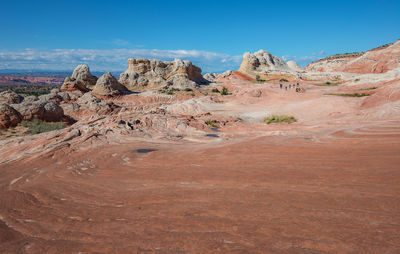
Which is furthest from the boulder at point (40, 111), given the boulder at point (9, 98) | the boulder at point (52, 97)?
the boulder at point (9, 98)

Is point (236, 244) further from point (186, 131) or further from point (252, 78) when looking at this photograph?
point (252, 78)

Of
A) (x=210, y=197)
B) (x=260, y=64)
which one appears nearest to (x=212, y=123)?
(x=210, y=197)

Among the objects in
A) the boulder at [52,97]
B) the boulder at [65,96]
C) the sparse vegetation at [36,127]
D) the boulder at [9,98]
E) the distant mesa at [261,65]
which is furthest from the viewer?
the distant mesa at [261,65]

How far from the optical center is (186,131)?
7.16m

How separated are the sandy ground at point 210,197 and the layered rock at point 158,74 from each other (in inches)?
1018

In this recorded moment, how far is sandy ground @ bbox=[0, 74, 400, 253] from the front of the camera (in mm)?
2035

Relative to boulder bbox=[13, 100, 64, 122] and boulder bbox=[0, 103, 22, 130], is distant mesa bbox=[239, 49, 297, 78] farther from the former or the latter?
boulder bbox=[0, 103, 22, 130]

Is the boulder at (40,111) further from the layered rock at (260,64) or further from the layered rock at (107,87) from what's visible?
the layered rock at (260,64)

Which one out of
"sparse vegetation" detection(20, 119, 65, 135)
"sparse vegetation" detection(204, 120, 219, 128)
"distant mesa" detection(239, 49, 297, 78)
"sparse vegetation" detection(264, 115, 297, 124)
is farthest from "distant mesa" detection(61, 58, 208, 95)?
"sparse vegetation" detection(264, 115, 297, 124)

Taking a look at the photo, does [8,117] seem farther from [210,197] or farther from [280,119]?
[210,197]

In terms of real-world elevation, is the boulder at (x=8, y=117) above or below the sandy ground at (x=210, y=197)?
below

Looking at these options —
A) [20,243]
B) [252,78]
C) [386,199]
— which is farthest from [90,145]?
[252,78]

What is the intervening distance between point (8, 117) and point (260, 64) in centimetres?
3728

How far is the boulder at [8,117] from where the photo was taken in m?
12.6
